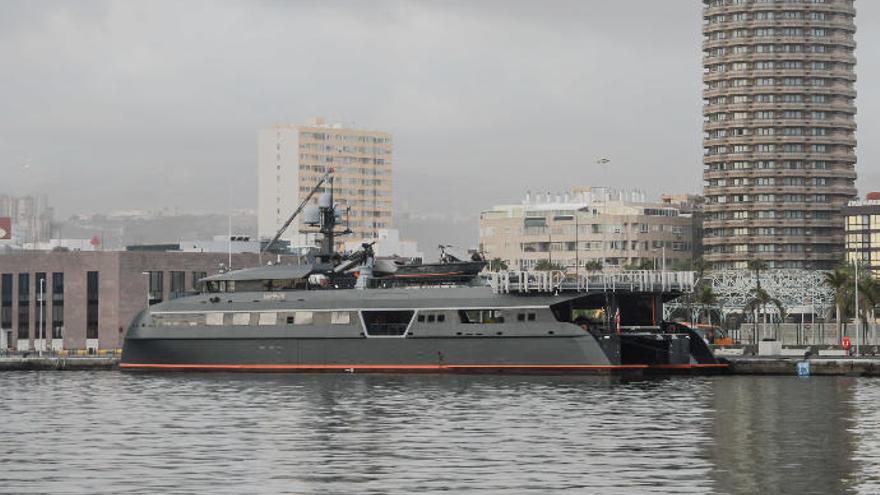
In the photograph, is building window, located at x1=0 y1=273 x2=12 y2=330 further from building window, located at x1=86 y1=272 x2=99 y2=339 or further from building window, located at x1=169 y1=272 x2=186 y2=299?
building window, located at x1=169 y1=272 x2=186 y2=299

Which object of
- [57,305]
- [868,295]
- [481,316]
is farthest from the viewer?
[57,305]

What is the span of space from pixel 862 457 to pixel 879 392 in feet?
103

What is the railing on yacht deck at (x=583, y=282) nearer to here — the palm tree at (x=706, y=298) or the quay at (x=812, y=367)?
the quay at (x=812, y=367)

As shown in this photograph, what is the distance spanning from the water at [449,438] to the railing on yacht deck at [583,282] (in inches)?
288

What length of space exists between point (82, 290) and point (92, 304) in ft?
5.84

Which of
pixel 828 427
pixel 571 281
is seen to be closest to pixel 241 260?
pixel 571 281

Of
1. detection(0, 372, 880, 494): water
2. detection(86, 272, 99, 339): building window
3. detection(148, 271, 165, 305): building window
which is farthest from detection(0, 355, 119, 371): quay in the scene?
detection(148, 271, 165, 305): building window

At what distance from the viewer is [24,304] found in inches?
6471

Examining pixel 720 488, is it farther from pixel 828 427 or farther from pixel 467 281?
pixel 467 281

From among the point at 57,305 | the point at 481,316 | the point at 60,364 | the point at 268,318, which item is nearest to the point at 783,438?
the point at 481,316

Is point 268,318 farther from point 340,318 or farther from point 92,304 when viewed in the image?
point 92,304

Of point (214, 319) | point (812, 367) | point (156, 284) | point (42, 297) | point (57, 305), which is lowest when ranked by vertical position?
point (812, 367)

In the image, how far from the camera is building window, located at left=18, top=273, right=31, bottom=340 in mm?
163500

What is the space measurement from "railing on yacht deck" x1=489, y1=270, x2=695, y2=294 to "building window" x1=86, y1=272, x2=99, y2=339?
7621 centimetres
